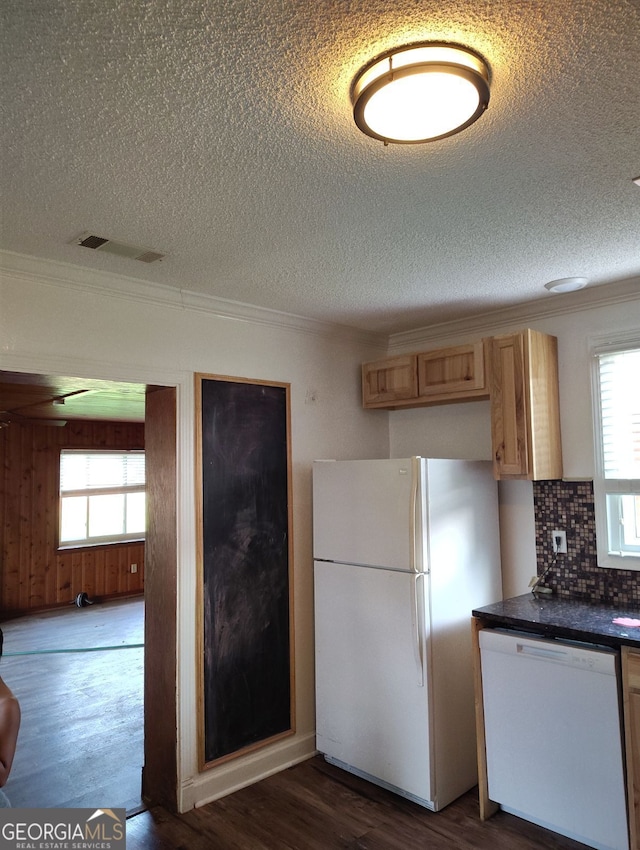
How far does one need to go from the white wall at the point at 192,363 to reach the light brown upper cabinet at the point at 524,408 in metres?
1.03

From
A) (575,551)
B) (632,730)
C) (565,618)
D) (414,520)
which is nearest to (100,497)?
(414,520)

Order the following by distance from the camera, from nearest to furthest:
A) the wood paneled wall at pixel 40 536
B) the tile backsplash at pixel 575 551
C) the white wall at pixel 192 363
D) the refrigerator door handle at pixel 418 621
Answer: the white wall at pixel 192 363
the refrigerator door handle at pixel 418 621
the tile backsplash at pixel 575 551
the wood paneled wall at pixel 40 536

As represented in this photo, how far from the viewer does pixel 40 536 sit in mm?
7195

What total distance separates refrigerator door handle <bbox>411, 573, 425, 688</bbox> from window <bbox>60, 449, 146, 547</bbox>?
6.02 meters

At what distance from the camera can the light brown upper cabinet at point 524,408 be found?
293 centimetres

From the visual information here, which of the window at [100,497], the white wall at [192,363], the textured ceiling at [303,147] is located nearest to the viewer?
the textured ceiling at [303,147]

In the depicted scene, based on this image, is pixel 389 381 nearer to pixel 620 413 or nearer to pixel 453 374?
pixel 453 374

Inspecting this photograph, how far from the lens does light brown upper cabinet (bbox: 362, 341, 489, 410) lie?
319cm

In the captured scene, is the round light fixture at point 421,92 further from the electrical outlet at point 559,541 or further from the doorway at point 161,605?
the electrical outlet at point 559,541

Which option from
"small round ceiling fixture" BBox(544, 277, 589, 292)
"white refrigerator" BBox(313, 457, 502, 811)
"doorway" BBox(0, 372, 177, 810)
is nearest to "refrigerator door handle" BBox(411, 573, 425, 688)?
"white refrigerator" BBox(313, 457, 502, 811)

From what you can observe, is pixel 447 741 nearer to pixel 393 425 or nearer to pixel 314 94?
pixel 393 425

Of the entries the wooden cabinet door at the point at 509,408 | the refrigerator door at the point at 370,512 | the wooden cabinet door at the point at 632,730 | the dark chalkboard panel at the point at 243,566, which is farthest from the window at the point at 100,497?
the wooden cabinet door at the point at 632,730

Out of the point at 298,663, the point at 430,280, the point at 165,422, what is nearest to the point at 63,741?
the point at 298,663

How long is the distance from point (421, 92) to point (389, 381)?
240 cm
